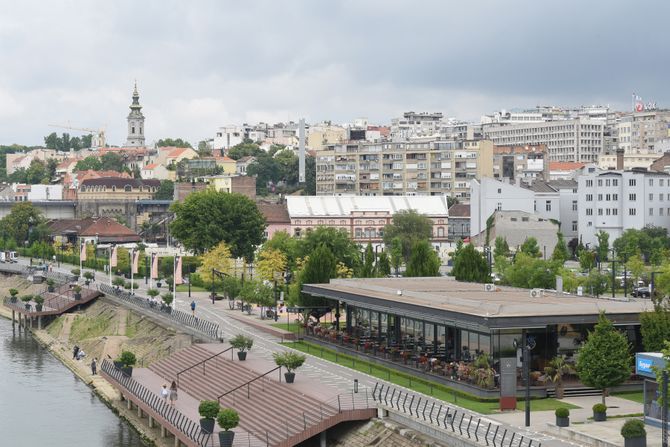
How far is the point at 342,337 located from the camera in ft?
209

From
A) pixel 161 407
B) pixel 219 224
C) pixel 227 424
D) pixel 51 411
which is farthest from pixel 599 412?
pixel 219 224

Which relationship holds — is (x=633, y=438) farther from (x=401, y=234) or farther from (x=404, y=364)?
(x=401, y=234)

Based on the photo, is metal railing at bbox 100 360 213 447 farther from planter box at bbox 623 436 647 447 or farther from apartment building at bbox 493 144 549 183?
apartment building at bbox 493 144 549 183

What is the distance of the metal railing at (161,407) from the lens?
144 ft

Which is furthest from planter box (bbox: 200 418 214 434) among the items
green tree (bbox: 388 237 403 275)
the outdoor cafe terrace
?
green tree (bbox: 388 237 403 275)

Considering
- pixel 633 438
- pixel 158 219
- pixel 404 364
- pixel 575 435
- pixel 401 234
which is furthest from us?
pixel 158 219

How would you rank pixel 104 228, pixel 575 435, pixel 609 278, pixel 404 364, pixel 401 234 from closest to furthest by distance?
pixel 575 435, pixel 404 364, pixel 609 278, pixel 401 234, pixel 104 228

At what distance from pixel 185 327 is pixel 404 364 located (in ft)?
69.0

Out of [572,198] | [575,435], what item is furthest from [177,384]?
[572,198]

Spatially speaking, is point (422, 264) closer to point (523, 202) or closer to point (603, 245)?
point (603, 245)

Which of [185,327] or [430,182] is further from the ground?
[430,182]

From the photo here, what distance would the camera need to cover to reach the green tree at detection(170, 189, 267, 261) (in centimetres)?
12031

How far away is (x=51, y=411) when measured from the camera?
6031 cm

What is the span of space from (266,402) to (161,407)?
5715mm
